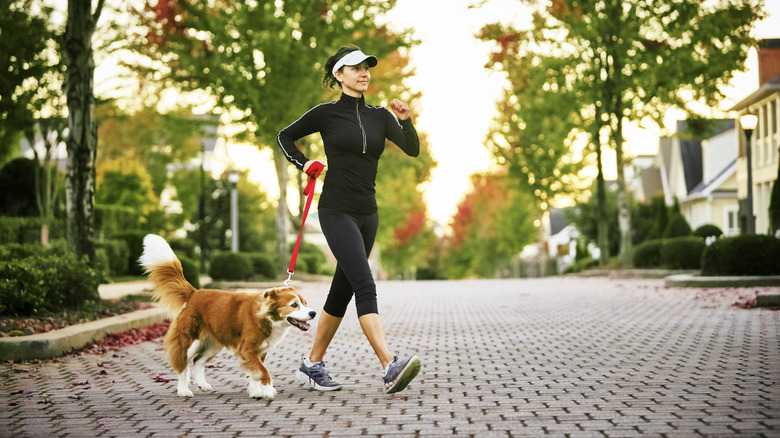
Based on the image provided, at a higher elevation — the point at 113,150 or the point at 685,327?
the point at 113,150

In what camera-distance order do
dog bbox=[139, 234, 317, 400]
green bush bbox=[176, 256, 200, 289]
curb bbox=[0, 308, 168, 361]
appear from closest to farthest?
dog bbox=[139, 234, 317, 400] < curb bbox=[0, 308, 168, 361] < green bush bbox=[176, 256, 200, 289]

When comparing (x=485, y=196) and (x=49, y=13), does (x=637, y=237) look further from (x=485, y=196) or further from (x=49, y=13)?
(x=49, y=13)

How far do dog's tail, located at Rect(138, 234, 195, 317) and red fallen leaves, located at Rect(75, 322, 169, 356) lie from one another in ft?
→ 10.5

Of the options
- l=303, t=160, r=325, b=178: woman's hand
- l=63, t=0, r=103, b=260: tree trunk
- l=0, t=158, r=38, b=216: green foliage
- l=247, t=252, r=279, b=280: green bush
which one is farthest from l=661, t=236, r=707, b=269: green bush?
l=303, t=160, r=325, b=178: woman's hand

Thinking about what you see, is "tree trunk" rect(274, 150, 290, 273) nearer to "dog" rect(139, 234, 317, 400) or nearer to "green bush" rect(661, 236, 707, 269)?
"green bush" rect(661, 236, 707, 269)

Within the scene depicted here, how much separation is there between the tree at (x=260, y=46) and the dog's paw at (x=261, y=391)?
1881 cm

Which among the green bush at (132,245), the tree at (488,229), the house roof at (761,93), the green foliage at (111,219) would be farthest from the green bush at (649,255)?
the tree at (488,229)

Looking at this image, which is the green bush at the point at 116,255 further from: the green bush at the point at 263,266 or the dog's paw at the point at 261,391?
the dog's paw at the point at 261,391

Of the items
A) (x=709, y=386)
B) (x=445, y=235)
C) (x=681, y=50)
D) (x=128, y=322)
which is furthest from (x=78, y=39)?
(x=445, y=235)

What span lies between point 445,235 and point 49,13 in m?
55.5

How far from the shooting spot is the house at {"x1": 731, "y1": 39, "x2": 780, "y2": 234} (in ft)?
116

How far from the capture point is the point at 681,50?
2691 cm

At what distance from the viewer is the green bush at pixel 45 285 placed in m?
10.2

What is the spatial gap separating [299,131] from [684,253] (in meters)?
21.3
